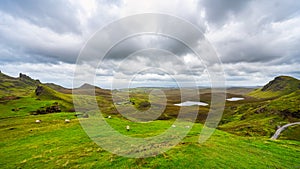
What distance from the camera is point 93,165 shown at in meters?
16.0

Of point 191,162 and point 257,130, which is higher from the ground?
point 191,162

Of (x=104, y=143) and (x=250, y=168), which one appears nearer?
(x=250, y=168)

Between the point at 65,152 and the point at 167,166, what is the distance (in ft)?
39.0

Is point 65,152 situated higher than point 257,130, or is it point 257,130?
point 65,152

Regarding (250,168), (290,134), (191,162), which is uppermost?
(191,162)

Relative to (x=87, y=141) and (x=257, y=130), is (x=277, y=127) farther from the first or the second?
(x=87, y=141)

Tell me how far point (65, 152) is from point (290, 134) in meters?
95.3

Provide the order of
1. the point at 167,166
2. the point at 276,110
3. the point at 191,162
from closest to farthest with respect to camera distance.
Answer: the point at 167,166 → the point at 191,162 → the point at 276,110

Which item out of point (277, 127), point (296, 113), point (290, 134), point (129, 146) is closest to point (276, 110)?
point (296, 113)

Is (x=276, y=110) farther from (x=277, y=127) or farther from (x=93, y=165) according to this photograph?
(x=93, y=165)

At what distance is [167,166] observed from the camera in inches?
613

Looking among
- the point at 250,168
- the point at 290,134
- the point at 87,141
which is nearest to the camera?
the point at 250,168

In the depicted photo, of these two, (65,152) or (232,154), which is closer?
(65,152)

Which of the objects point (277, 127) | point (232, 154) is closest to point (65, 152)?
point (232, 154)
